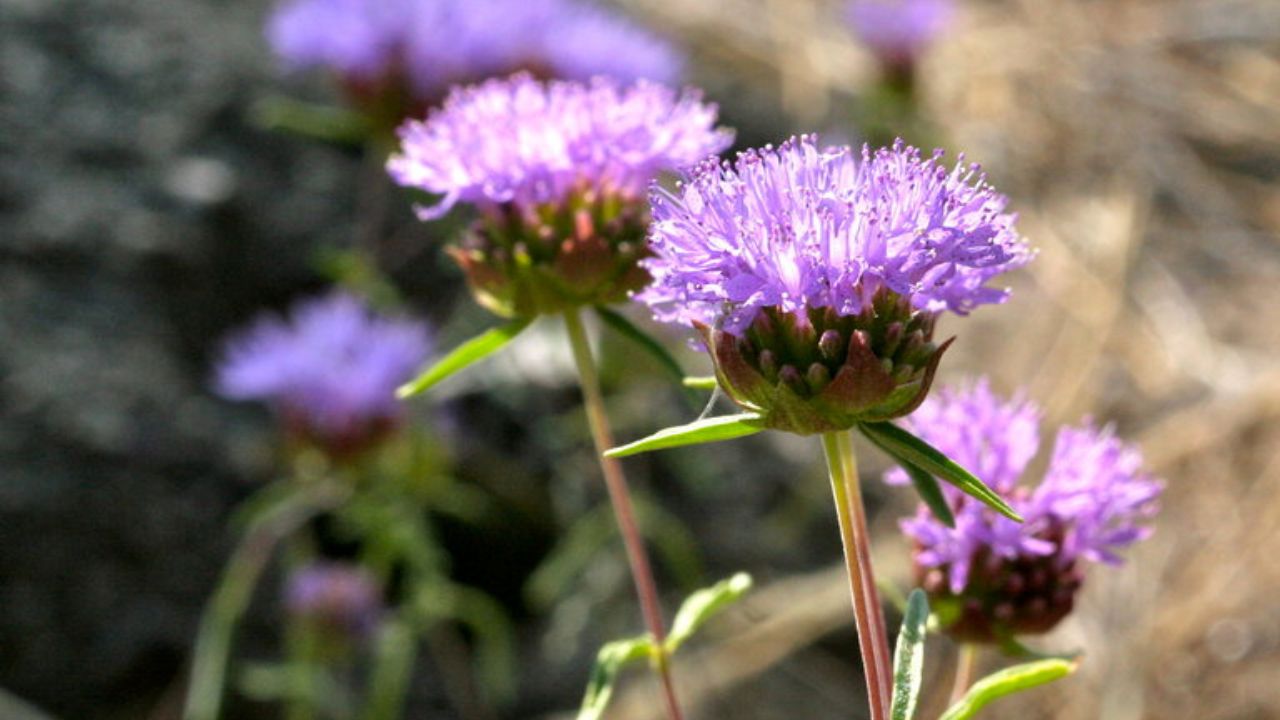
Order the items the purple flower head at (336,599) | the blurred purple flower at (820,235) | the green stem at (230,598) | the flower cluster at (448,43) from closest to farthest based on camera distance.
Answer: the blurred purple flower at (820,235)
the green stem at (230,598)
the flower cluster at (448,43)
the purple flower head at (336,599)

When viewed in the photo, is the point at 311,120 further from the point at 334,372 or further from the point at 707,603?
the point at 707,603

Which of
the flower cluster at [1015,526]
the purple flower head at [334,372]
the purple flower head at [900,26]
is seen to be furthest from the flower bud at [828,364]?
the purple flower head at [900,26]

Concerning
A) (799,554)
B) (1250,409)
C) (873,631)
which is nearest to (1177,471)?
(1250,409)

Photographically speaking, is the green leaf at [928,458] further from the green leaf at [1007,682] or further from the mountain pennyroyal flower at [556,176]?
the mountain pennyroyal flower at [556,176]

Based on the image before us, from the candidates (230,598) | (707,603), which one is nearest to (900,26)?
(230,598)

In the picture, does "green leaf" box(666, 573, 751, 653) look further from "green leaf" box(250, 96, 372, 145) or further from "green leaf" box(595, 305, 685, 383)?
"green leaf" box(250, 96, 372, 145)

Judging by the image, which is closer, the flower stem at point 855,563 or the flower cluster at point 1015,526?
the flower stem at point 855,563

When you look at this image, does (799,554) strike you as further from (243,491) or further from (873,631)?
(873,631)

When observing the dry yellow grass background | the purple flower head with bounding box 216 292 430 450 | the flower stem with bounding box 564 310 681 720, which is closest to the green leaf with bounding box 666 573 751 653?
the flower stem with bounding box 564 310 681 720
